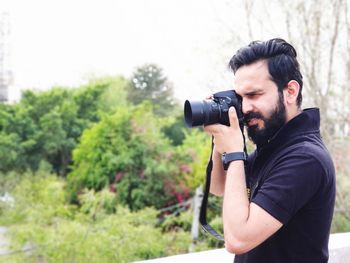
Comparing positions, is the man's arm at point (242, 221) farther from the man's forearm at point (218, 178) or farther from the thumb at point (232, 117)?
the man's forearm at point (218, 178)

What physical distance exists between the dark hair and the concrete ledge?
71 cm

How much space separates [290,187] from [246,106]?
21 centimetres

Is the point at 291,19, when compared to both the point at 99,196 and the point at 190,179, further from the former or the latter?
the point at 190,179

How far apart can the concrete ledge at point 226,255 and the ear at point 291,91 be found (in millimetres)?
713

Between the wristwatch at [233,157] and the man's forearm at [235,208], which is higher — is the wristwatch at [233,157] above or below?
above

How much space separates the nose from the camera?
99cm

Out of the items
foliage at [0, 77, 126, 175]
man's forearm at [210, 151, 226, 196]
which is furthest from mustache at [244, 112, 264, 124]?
foliage at [0, 77, 126, 175]

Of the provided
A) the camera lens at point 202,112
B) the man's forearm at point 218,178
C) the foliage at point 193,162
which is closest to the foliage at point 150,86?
the foliage at point 193,162

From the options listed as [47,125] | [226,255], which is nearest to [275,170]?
[226,255]

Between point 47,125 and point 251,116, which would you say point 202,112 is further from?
point 47,125

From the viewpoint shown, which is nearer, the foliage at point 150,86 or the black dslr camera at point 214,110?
the black dslr camera at point 214,110

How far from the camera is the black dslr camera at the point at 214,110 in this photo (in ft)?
3.33

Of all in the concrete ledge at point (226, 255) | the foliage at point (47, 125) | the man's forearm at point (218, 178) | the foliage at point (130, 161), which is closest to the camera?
the man's forearm at point (218, 178)

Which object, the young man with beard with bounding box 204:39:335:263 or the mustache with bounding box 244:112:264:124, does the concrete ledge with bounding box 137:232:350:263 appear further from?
the mustache with bounding box 244:112:264:124
